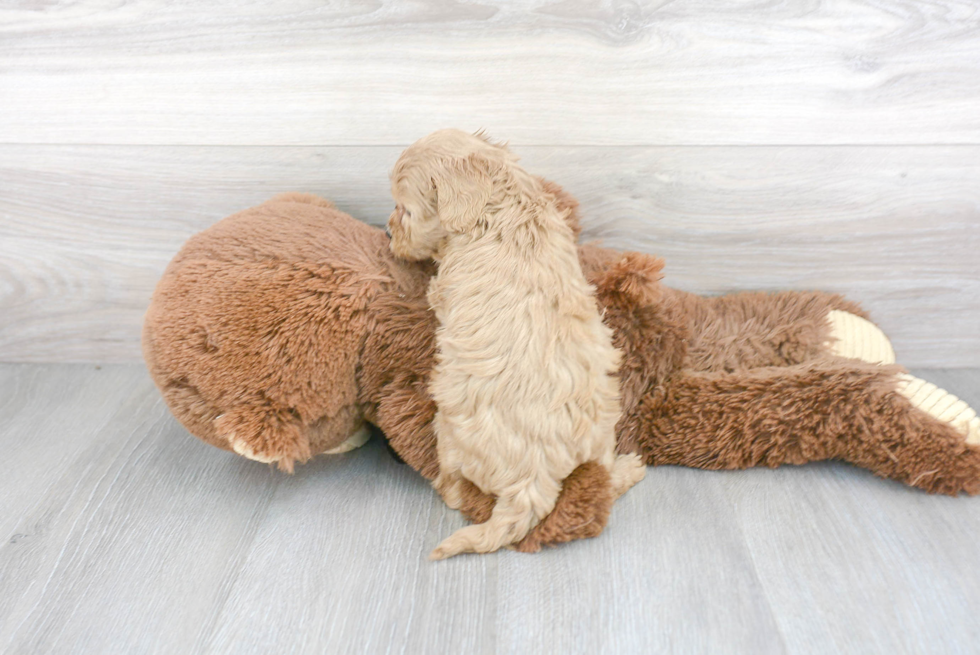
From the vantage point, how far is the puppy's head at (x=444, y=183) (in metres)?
0.76

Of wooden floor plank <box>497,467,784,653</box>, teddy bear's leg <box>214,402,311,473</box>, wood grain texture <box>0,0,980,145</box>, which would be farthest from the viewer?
wood grain texture <box>0,0,980,145</box>

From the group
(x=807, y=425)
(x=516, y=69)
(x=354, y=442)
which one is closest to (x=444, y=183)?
(x=516, y=69)

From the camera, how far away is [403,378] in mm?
871

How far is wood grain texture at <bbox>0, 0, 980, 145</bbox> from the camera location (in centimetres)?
92

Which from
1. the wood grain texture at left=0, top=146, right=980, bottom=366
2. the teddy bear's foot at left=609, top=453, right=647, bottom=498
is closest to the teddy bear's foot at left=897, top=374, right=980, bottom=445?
the wood grain texture at left=0, top=146, right=980, bottom=366

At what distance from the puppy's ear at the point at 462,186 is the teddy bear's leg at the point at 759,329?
0.35 metres

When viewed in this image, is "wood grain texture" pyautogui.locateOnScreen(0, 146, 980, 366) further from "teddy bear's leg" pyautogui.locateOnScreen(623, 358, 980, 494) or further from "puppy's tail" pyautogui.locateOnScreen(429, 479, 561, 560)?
"puppy's tail" pyautogui.locateOnScreen(429, 479, 561, 560)

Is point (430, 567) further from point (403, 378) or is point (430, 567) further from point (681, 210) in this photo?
point (681, 210)

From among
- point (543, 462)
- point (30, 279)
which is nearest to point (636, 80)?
point (543, 462)

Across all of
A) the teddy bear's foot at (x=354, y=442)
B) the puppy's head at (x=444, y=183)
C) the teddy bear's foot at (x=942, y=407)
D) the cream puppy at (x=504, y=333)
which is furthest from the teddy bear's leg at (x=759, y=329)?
the teddy bear's foot at (x=354, y=442)

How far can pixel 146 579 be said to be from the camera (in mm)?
787

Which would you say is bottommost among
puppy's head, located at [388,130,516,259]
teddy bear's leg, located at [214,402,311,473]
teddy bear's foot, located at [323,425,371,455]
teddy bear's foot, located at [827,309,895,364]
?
teddy bear's foot, located at [323,425,371,455]

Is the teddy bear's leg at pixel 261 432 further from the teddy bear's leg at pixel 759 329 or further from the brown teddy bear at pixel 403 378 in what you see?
the teddy bear's leg at pixel 759 329

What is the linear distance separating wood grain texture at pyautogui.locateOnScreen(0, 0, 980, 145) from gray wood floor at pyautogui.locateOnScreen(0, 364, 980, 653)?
0.48m
